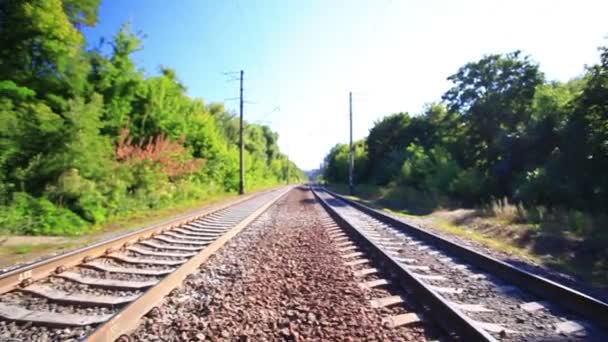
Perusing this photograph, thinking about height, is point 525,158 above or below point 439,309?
above

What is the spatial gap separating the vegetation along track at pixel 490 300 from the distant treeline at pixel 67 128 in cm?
880

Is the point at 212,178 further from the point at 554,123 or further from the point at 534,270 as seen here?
the point at 534,270

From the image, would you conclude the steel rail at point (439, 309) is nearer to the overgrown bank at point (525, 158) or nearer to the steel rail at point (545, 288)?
the steel rail at point (545, 288)

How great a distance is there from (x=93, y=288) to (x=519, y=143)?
19683mm

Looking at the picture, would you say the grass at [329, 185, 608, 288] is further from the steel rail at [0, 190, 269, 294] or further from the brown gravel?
the steel rail at [0, 190, 269, 294]

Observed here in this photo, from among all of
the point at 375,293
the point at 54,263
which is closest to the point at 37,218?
the point at 54,263

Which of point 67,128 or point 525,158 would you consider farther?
point 525,158

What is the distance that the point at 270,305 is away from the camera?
3867 millimetres

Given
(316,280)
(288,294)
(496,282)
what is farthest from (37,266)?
(496,282)

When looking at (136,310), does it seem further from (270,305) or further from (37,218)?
(37,218)

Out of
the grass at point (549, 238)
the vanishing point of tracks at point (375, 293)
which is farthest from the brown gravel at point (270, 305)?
the grass at point (549, 238)

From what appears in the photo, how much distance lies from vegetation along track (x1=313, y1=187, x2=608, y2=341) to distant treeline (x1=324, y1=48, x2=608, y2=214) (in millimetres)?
7713

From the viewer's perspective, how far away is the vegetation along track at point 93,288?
10.3 ft

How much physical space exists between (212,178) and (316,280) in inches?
1011
